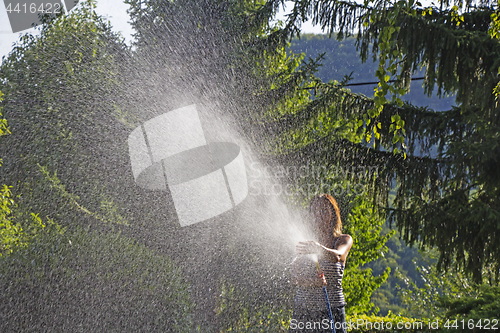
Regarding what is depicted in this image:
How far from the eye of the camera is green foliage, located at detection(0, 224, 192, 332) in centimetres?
494

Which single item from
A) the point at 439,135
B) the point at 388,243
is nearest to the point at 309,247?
the point at 439,135

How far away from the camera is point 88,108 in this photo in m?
6.23

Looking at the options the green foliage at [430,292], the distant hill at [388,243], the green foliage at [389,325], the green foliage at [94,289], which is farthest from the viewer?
the distant hill at [388,243]

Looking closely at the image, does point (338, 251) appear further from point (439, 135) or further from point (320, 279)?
point (439, 135)

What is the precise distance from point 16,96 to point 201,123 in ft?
12.6

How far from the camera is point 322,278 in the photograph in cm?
262

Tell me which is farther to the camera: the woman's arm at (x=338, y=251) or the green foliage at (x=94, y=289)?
the green foliage at (x=94, y=289)

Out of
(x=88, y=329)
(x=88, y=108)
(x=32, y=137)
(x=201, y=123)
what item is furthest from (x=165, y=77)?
(x=88, y=329)

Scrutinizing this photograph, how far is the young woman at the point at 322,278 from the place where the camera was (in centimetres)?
266

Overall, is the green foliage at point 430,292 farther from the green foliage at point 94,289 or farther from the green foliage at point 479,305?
the green foliage at point 94,289

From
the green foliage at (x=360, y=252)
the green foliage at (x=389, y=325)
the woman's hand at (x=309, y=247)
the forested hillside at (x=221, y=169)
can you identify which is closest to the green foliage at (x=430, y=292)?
the forested hillside at (x=221, y=169)

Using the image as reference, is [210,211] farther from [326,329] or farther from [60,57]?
[60,57]

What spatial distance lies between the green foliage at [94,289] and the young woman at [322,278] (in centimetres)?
257

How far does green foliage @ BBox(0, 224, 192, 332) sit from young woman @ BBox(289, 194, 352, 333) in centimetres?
257
